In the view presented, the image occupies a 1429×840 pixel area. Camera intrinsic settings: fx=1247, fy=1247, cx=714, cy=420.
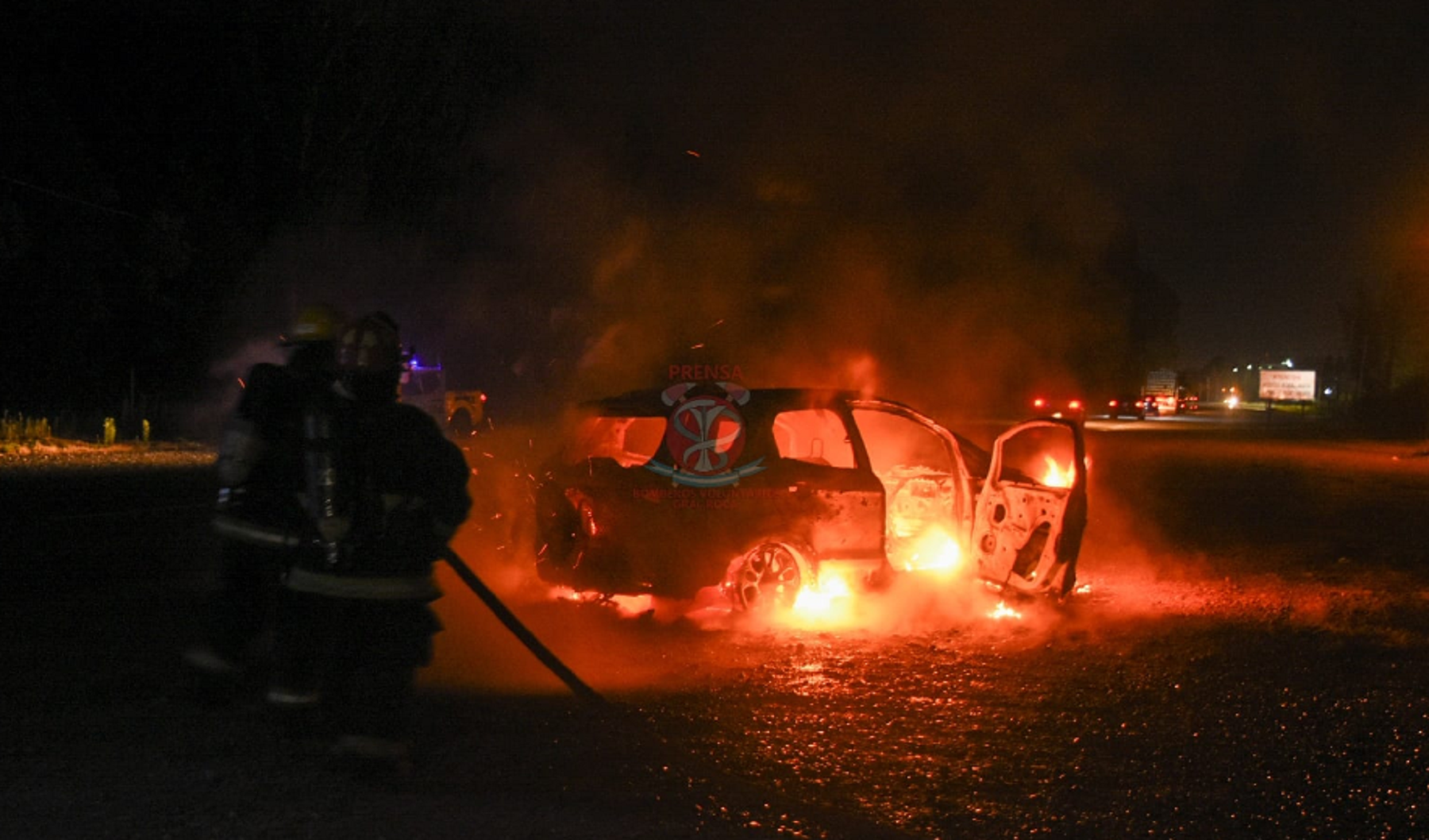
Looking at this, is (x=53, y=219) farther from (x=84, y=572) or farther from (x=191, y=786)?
(x=191, y=786)

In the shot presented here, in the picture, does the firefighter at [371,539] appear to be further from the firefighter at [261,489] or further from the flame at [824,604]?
the flame at [824,604]

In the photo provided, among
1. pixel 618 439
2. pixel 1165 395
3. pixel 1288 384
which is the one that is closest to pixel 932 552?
pixel 618 439

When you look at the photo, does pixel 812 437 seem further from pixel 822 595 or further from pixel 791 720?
pixel 791 720

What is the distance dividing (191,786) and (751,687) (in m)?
2.81

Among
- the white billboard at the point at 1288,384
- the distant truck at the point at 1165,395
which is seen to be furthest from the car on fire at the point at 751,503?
the white billboard at the point at 1288,384

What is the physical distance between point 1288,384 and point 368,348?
10200 centimetres

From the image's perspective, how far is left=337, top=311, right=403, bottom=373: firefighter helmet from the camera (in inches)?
180

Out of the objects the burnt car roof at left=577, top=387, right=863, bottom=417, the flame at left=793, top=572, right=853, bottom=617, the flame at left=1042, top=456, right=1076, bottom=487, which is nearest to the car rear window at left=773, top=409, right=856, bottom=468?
the burnt car roof at left=577, top=387, right=863, bottom=417

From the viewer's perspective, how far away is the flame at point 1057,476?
842cm

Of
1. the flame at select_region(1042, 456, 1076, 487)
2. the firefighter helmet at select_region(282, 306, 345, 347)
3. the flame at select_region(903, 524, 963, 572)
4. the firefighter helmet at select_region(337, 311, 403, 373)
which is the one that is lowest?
the flame at select_region(903, 524, 963, 572)

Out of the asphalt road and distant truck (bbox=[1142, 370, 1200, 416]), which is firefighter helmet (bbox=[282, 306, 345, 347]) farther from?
distant truck (bbox=[1142, 370, 1200, 416])

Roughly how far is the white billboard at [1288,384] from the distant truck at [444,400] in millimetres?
76174

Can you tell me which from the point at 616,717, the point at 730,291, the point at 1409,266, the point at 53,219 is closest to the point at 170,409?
the point at 53,219

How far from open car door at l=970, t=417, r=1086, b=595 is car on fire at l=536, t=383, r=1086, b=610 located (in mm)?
11
